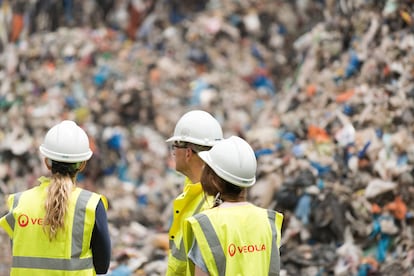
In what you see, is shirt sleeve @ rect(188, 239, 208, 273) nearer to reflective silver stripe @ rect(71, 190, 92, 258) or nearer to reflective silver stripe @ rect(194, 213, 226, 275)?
reflective silver stripe @ rect(194, 213, 226, 275)

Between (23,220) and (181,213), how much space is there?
70 cm

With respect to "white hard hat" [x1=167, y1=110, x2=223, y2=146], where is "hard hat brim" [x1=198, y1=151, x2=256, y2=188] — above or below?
above

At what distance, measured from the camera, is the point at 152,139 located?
A: 10.3 m

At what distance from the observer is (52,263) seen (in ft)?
11.1

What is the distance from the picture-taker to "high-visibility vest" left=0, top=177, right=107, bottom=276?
3387 millimetres

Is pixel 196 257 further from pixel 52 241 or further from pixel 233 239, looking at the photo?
pixel 52 241

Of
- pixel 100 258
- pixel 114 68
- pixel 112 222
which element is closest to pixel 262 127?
pixel 112 222

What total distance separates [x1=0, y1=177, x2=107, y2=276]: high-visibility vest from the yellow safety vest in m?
0.36

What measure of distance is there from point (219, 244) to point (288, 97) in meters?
6.99

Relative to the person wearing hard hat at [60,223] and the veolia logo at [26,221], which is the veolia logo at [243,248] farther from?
the veolia logo at [26,221]

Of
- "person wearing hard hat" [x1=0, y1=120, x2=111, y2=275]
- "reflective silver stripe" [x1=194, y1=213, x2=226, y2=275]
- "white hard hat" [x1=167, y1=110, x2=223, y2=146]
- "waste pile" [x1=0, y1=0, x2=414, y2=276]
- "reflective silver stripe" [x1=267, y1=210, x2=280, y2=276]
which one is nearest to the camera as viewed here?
"reflective silver stripe" [x1=194, y1=213, x2=226, y2=275]

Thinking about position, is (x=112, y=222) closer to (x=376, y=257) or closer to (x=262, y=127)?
(x=262, y=127)

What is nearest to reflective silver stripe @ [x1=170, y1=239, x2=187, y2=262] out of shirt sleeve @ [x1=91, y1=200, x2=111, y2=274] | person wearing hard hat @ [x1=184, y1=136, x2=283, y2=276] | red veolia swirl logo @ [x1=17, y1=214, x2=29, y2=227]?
shirt sleeve @ [x1=91, y1=200, x2=111, y2=274]

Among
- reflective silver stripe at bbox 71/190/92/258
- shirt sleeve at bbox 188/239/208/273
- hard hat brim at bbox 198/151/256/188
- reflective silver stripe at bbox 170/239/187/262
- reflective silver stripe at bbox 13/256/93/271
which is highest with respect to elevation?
hard hat brim at bbox 198/151/256/188
